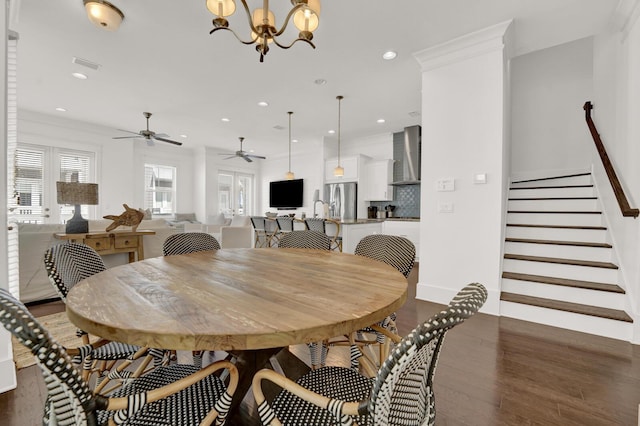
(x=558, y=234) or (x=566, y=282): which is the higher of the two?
(x=558, y=234)

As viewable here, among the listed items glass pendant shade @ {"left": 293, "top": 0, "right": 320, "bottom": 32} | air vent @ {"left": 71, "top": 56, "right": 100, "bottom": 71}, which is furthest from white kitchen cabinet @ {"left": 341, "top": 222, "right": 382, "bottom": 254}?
air vent @ {"left": 71, "top": 56, "right": 100, "bottom": 71}

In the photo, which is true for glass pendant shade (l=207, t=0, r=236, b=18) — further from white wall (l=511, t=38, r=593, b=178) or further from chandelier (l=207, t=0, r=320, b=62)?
white wall (l=511, t=38, r=593, b=178)

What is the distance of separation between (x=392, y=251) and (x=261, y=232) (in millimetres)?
4725

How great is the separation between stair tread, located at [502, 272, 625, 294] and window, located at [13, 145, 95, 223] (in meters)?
7.62

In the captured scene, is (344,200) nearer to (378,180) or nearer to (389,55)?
(378,180)

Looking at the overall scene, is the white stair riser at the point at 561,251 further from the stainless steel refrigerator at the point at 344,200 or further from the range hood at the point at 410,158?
the stainless steel refrigerator at the point at 344,200

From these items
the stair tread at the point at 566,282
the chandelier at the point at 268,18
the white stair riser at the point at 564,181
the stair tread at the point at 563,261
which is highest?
the chandelier at the point at 268,18

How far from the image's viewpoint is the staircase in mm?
2508

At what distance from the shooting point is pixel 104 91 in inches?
177

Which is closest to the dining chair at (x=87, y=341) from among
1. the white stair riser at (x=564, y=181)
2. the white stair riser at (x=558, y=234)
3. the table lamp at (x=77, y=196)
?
the table lamp at (x=77, y=196)

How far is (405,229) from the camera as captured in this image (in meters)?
5.76

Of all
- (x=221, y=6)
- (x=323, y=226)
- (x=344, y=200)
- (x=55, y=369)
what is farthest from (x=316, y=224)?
(x=55, y=369)

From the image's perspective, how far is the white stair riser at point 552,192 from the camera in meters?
3.76

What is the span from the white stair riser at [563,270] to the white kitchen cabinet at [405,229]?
93.0 inches
